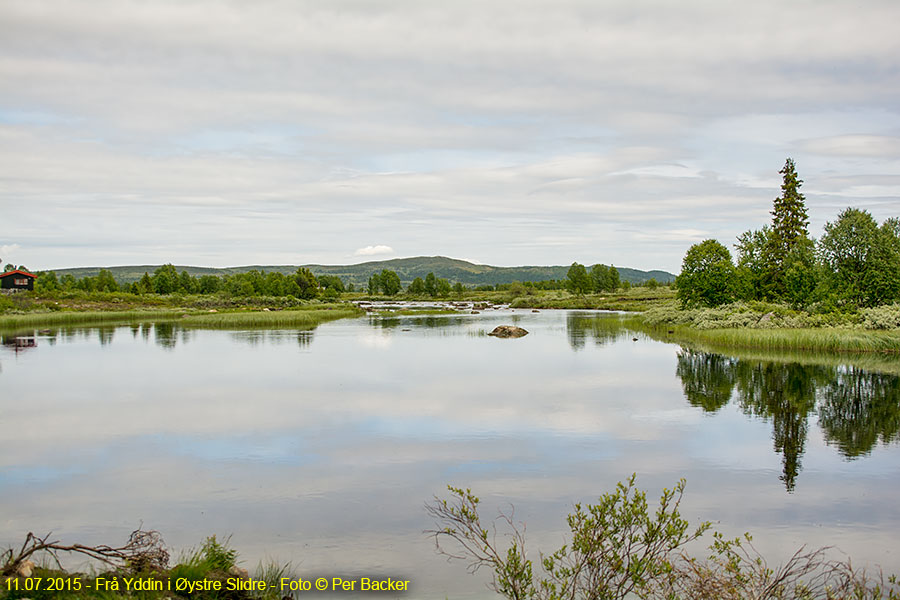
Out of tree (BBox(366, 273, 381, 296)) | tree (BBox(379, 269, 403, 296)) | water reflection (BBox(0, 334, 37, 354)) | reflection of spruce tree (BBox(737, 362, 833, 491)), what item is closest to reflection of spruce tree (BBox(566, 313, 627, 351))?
reflection of spruce tree (BBox(737, 362, 833, 491))

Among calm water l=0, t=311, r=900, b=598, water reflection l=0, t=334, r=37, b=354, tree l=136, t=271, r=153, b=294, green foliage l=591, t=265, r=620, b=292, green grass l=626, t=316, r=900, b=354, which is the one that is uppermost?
green foliage l=591, t=265, r=620, b=292

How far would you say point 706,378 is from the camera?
26.4 meters

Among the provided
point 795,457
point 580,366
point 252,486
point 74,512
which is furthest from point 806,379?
point 74,512

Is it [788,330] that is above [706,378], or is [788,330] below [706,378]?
above

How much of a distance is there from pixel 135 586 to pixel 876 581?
8431mm

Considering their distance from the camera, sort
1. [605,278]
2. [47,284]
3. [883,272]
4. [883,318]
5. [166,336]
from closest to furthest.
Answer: [883,318] → [883,272] → [166,336] → [47,284] → [605,278]

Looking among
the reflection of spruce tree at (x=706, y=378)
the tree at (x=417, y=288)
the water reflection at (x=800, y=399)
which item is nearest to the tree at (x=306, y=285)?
the tree at (x=417, y=288)

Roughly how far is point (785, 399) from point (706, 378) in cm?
527

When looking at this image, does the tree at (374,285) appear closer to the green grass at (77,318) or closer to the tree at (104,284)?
the tree at (104,284)

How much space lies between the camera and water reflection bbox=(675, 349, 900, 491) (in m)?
15.8

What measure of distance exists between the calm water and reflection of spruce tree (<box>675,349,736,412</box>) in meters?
0.14

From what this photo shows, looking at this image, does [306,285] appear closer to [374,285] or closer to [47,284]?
[47,284]

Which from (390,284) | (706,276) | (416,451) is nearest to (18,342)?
(416,451)

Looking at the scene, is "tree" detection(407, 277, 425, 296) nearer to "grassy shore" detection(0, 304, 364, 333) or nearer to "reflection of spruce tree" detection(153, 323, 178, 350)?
"grassy shore" detection(0, 304, 364, 333)
